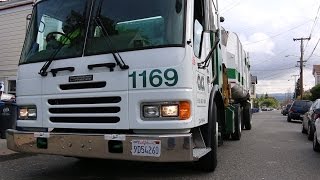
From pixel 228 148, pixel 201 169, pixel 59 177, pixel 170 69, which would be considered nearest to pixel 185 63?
pixel 170 69

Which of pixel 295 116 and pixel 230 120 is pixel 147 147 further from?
pixel 295 116

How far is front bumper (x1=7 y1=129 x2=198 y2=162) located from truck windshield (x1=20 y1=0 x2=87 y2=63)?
112 cm

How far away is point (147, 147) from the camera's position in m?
5.47

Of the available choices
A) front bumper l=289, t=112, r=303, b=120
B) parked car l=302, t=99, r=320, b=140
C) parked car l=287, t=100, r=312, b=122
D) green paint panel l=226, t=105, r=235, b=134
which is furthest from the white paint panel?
front bumper l=289, t=112, r=303, b=120

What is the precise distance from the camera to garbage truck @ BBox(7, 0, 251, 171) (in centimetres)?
556

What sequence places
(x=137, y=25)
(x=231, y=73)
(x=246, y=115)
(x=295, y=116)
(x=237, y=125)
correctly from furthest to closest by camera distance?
(x=295, y=116) → (x=246, y=115) → (x=237, y=125) → (x=231, y=73) → (x=137, y=25)

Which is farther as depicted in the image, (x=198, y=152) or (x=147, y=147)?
(x=198, y=152)

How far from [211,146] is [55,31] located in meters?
2.90

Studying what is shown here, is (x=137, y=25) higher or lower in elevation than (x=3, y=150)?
higher

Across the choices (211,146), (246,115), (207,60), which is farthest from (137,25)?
(246,115)

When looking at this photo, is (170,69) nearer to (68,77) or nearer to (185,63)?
(185,63)

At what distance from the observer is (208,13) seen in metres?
6.95

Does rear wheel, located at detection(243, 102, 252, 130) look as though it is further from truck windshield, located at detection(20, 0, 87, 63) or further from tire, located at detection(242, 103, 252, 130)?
truck windshield, located at detection(20, 0, 87, 63)

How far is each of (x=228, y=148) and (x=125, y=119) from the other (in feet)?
19.7
